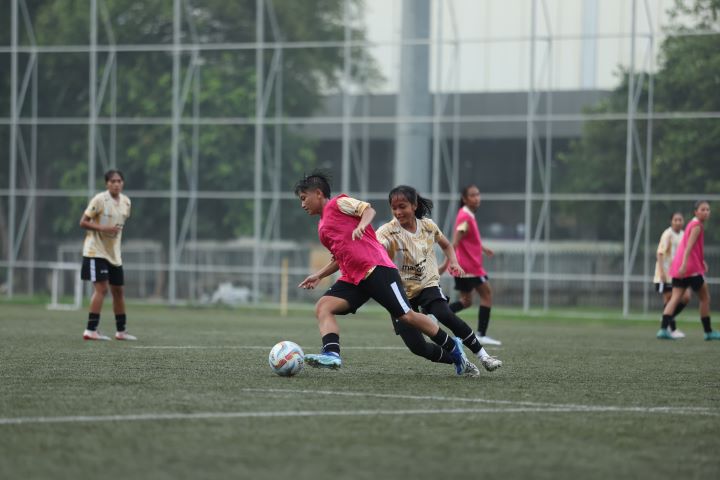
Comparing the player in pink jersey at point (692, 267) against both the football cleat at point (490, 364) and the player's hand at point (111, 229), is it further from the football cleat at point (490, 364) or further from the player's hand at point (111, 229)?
the football cleat at point (490, 364)

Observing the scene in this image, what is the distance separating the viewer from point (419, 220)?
9.90 meters

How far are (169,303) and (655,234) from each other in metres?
11.5

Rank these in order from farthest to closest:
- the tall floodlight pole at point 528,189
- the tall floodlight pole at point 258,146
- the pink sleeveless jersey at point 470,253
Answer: the tall floodlight pole at point 258,146 < the tall floodlight pole at point 528,189 < the pink sleeveless jersey at point 470,253

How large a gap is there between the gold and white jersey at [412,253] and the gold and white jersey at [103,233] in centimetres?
485

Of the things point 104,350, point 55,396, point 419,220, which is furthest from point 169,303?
point 55,396

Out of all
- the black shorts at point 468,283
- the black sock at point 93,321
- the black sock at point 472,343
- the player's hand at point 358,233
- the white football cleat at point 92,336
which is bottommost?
the white football cleat at point 92,336

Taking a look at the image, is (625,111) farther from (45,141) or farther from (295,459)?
(295,459)

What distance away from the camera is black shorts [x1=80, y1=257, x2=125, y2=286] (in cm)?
1372

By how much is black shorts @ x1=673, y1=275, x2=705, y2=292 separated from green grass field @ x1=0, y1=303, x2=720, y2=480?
15.1 feet

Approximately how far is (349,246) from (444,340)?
3.19 ft

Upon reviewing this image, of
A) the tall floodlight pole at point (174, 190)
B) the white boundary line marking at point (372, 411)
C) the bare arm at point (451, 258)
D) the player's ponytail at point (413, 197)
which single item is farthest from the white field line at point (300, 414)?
the tall floodlight pole at point (174, 190)

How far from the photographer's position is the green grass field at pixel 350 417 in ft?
17.2

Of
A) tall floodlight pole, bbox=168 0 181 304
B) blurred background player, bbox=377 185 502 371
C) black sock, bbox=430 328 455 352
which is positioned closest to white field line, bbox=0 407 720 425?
black sock, bbox=430 328 455 352

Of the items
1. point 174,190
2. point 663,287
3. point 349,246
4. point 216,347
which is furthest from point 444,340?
point 174,190
